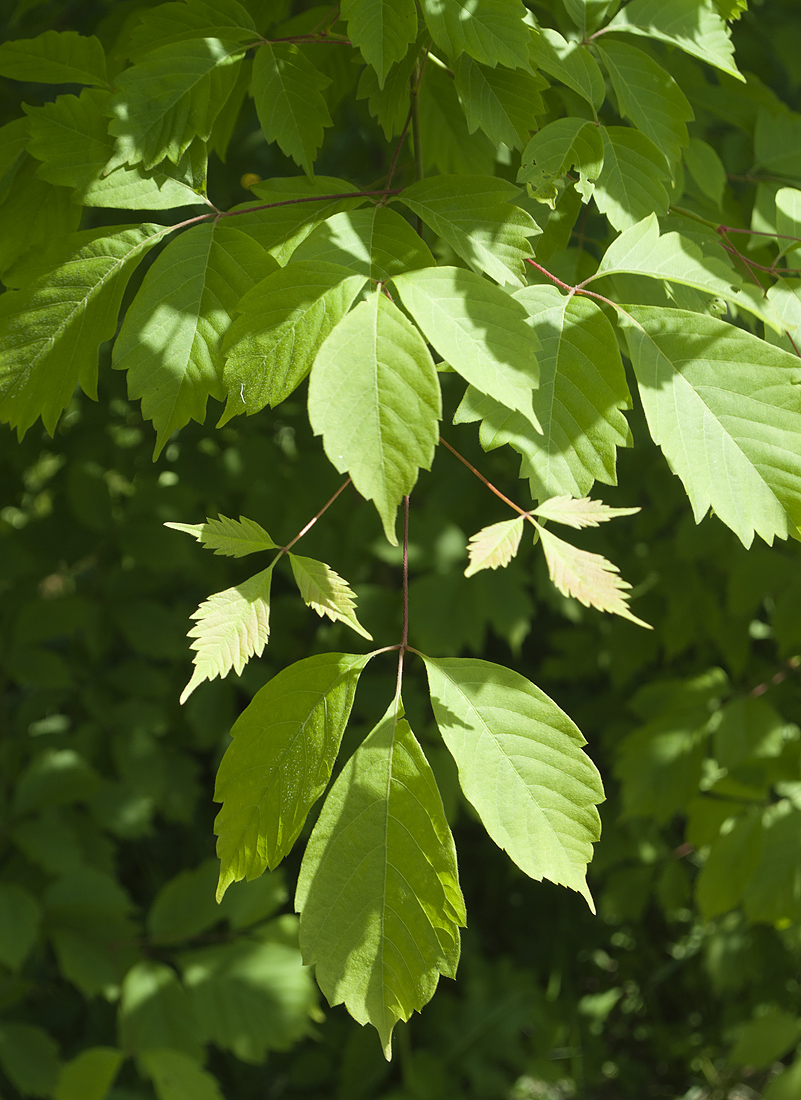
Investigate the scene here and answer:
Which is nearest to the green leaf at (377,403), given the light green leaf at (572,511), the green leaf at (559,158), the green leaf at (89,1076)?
the light green leaf at (572,511)

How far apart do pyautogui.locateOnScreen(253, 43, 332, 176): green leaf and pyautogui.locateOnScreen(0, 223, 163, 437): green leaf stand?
0.20 m

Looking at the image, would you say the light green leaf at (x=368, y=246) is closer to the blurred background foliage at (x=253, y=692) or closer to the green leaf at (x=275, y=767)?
the green leaf at (x=275, y=767)

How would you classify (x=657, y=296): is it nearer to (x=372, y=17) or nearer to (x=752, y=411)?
(x=752, y=411)

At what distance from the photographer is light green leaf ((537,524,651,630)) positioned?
65 cm

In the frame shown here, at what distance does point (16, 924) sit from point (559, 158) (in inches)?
65.6


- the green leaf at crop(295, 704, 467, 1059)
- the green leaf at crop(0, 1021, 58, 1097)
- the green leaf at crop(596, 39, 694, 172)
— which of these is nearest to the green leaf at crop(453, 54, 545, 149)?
the green leaf at crop(596, 39, 694, 172)

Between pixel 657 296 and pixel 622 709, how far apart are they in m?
1.75

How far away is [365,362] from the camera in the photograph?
59cm

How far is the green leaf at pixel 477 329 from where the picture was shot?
609 mm

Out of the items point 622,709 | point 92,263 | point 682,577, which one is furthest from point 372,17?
point 622,709

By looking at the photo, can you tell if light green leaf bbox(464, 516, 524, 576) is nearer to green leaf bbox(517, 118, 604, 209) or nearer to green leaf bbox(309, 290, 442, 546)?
green leaf bbox(309, 290, 442, 546)

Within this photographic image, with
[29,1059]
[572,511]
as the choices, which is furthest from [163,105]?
[29,1059]

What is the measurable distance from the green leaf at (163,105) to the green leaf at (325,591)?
43 centimetres

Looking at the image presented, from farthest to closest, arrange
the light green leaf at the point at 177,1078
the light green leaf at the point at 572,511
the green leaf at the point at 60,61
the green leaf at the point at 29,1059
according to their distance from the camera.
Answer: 1. the green leaf at the point at 29,1059
2. the light green leaf at the point at 177,1078
3. the green leaf at the point at 60,61
4. the light green leaf at the point at 572,511
